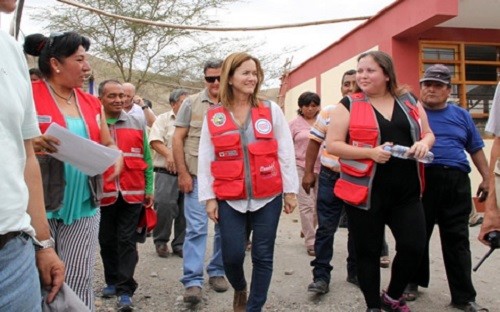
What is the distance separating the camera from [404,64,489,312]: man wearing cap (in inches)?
174

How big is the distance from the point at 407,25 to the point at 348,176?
5.45 m

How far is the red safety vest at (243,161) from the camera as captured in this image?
3.76 meters

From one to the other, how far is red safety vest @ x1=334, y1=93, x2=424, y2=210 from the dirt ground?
1.14 metres

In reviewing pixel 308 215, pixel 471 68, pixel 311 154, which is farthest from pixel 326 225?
pixel 471 68

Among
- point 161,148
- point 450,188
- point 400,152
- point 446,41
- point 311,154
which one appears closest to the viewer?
point 400,152

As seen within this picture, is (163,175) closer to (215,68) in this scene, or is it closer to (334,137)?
(215,68)

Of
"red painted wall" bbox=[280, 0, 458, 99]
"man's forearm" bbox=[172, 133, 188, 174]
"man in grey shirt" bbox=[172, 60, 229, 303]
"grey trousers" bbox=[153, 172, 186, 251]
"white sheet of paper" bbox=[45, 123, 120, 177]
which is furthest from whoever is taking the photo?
"red painted wall" bbox=[280, 0, 458, 99]

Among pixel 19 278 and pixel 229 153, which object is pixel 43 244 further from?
pixel 229 153

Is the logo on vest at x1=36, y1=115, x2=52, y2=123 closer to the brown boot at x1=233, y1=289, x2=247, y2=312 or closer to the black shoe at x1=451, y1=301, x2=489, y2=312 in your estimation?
the brown boot at x1=233, y1=289, x2=247, y2=312

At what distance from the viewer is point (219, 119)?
3.87 m

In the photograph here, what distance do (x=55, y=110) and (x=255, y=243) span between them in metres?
1.57

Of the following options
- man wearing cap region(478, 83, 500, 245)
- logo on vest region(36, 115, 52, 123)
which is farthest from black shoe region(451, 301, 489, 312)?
logo on vest region(36, 115, 52, 123)

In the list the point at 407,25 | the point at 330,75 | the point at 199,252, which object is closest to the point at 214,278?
the point at 199,252

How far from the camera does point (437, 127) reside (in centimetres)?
448
